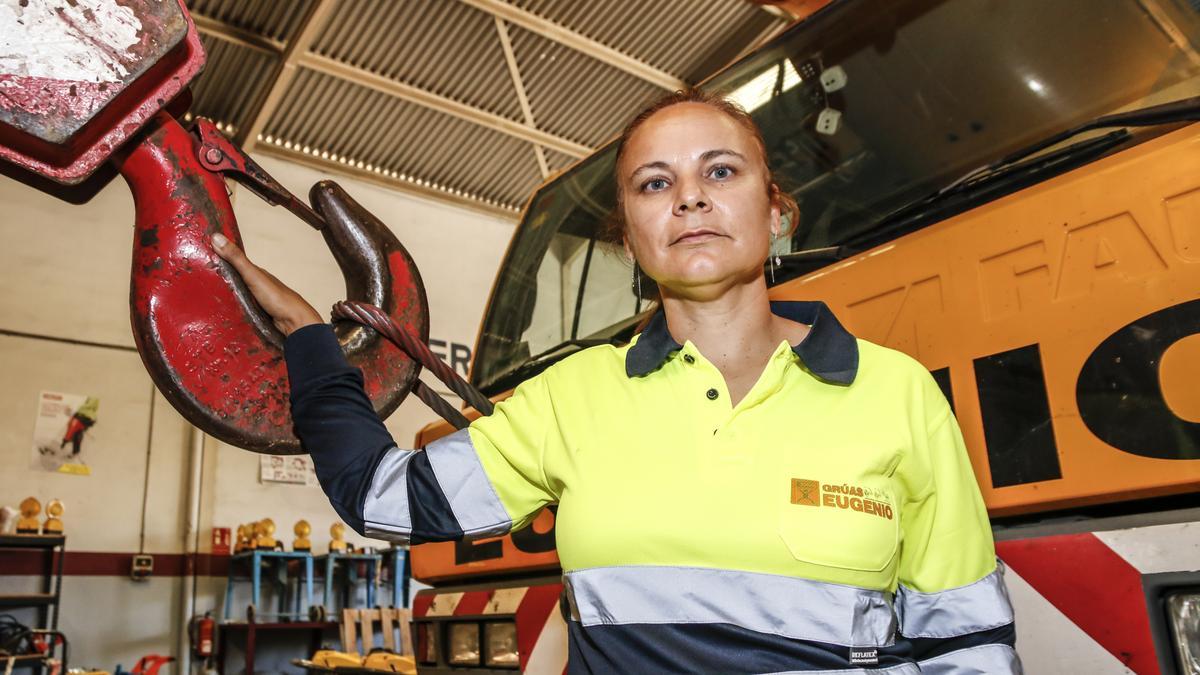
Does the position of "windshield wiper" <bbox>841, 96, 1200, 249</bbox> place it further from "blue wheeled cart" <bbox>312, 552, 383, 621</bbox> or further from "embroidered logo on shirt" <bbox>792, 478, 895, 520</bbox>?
"blue wheeled cart" <bbox>312, 552, 383, 621</bbox>

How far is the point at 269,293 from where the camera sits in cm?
128

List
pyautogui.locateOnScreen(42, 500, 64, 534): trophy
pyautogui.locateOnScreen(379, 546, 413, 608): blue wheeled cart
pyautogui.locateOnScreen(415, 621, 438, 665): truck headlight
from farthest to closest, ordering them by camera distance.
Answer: pyautogui.locateOnScreen(379, 546, 413, 608): blue wheeled cart
pyautogui.locateOnScreen(42, 500, 64, 534): trophy
pyautogui.locateOnScreen(415, 621, 438, 665): truck headlight

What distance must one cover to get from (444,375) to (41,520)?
22.4ft

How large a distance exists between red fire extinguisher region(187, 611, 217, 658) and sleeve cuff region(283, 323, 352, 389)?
Result: 669cm

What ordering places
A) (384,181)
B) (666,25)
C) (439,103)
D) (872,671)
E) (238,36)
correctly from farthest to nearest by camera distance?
(384,181) < (439,103) < (666,25) < (238,36) < (872,671)

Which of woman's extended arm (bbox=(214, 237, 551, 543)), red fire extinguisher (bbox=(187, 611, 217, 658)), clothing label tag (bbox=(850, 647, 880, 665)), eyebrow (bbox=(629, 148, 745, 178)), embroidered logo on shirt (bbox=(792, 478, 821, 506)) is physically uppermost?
eyebrow (bbox=(629, 148, 745, 178))

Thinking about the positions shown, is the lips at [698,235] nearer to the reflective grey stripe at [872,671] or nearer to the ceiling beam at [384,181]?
the reflective grey stripe at [872,671]

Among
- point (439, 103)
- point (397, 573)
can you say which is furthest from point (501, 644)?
point (397, 573)

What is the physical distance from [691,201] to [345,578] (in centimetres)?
775

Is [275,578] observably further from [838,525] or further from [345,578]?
[838,525]

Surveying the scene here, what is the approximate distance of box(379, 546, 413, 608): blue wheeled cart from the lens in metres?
8.20

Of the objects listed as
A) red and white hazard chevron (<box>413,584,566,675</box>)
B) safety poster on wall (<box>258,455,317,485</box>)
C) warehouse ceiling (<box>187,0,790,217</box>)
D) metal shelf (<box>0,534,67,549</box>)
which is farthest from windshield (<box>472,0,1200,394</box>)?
safety poster on wall (<box>258,455,317,485</box>)

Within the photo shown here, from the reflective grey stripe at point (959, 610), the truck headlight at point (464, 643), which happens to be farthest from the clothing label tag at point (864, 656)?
the truck headlight at point (464, 643)

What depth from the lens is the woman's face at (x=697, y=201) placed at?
1.15 meters
